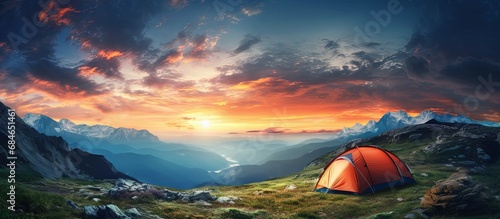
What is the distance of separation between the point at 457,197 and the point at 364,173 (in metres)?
12.5

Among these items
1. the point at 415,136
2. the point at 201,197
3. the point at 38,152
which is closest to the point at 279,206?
the point at 201,197

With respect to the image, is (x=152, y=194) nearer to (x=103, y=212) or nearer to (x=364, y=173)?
(x=103, y=212)

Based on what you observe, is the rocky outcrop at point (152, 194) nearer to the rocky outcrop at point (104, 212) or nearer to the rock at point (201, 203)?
the rock at point (201, 203)

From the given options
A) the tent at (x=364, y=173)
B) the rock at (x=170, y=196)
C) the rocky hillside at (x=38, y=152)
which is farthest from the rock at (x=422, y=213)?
the rocky hillside at (x=38, y=152)

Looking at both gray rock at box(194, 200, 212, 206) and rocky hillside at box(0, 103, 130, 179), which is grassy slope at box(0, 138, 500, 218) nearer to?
gray rock at box(194, 200, 212, 206)

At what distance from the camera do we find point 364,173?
3023 centimetres

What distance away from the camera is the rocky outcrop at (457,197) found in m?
17.5

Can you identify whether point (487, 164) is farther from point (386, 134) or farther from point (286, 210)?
point (386, 134)

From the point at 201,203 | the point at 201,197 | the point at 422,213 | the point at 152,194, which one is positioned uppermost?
the point at 152,194

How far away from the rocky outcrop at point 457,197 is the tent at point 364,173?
10.3 metres

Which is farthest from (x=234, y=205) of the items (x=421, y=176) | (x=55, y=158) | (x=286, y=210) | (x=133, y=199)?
(x=55, y=158)

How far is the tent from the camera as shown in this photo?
29797mm

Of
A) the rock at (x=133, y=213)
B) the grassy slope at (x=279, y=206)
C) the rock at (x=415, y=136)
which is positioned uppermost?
the rock at (x=415, y=136)

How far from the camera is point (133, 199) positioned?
870 inches
